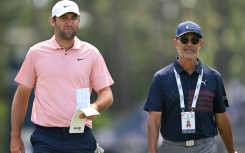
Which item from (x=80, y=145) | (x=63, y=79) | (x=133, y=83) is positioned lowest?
(x=80, y=145)

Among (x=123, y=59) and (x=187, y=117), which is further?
(x=123, y=59)

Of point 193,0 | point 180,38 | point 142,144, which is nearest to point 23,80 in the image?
point 180,38

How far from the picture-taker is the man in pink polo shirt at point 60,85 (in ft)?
36.4

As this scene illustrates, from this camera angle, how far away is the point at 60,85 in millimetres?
11109

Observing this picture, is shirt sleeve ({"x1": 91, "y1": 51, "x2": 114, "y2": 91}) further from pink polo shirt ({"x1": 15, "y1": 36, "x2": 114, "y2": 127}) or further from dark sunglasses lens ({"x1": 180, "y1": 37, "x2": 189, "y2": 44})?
dark sunglasses lens ({"x1": 180, "y1": 37, "x2": 189, "y2": 44})

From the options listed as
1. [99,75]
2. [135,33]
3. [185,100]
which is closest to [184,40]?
[185,100]

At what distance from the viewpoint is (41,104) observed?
11.2 meters

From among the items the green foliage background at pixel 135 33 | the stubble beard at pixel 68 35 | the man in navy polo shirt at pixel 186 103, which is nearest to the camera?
the stubble beard at pixel 68 35

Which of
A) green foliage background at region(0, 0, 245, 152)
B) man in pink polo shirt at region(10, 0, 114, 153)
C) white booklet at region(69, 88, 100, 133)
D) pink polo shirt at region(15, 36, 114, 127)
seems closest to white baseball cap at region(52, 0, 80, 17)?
man in pink polo shirt at region(10, 0, 114, 153)

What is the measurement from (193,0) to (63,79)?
145 ft

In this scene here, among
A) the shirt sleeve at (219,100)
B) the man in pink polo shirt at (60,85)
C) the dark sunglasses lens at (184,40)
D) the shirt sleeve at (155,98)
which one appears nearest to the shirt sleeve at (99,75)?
the man in pink polo shirt at (60,85)

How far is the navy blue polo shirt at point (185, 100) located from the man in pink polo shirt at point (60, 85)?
58 cm

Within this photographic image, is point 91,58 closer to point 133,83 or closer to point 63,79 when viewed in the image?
point 63,79

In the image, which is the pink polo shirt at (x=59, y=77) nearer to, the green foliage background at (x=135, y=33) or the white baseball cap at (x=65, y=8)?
the white baseball cap at (x=65, y=8)
